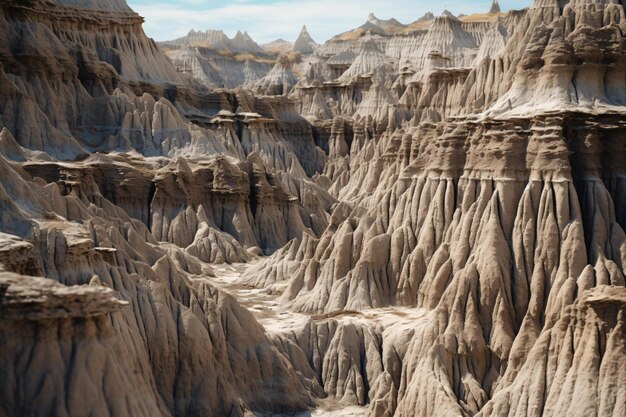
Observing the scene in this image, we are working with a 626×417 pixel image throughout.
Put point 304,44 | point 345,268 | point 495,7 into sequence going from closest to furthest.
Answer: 1. point 345,268
2. point 495,7
3. point 304,44

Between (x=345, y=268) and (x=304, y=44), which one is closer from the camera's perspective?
(x=345, y=268)

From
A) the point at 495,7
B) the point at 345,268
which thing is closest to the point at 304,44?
the point at 495,7

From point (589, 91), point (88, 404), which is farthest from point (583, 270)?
point (88, 404)

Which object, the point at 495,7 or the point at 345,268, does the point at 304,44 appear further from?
the point at 345,268

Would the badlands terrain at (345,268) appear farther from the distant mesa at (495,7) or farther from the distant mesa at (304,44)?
the distant mesa at (304,44)

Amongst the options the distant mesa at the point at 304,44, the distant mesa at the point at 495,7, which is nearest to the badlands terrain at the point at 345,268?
the distant mesa at the point at 495,7

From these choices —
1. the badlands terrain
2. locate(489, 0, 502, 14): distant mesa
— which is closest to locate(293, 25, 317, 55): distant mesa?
locate(489, 0, 502, 14): distant mesa

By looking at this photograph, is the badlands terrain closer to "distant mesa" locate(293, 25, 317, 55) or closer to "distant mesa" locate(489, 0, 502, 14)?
"distant mesa" locate(489, 0, 502, 14)

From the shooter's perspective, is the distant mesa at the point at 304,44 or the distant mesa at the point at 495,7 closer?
the distant mesa at the point at 495,7

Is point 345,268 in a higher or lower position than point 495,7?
lower

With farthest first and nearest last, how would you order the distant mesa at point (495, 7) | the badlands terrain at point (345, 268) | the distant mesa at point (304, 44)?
the distant mesa at point (304, 44) < the distant mesa at point (495, 7) < the badlands terrain at point (345, 268)
